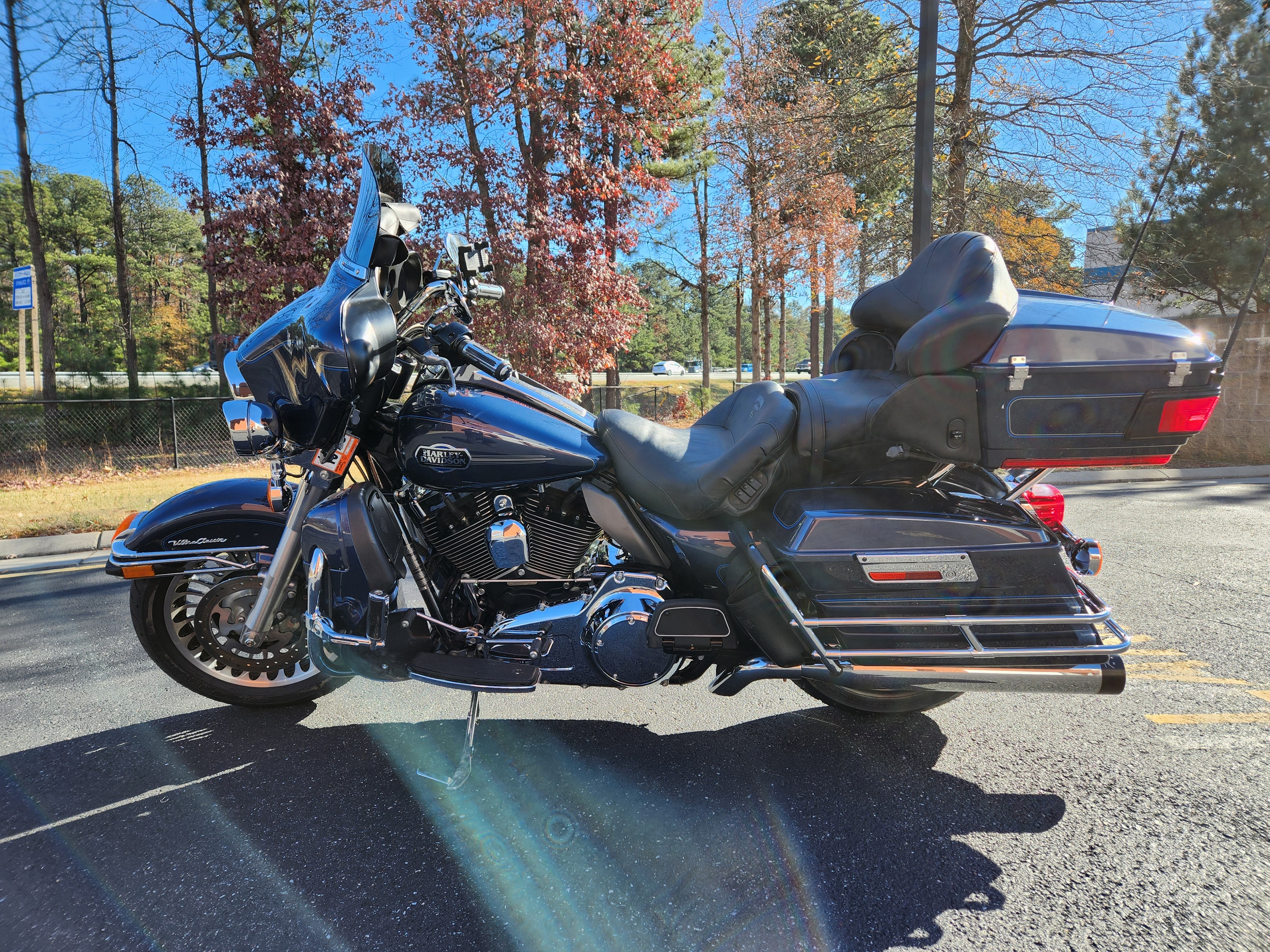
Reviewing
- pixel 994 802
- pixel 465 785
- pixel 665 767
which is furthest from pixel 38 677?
pixel 994 802

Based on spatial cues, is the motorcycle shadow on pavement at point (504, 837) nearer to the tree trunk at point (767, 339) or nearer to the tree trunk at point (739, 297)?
the tree trunk at point (739, 297)

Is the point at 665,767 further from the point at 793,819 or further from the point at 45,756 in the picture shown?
the point at 45,756

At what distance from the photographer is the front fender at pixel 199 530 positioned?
8.40 ft

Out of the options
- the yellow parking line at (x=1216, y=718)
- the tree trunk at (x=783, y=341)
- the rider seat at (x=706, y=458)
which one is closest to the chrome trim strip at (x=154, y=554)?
the rider seat at (x=706, y=458)

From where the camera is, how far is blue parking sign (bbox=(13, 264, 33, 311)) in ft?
29.1

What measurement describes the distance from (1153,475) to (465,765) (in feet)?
33.8

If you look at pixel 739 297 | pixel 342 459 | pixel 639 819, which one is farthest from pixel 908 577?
pixel 739 297

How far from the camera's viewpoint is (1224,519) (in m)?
6.26

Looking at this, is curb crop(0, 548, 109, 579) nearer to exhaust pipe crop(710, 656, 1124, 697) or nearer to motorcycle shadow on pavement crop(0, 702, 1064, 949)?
motorcycle shadow on pavement crop(0, 702, 1064, 949)

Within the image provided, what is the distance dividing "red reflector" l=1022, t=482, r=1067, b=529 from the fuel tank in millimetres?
1551

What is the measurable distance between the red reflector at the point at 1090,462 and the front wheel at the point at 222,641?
2488mm

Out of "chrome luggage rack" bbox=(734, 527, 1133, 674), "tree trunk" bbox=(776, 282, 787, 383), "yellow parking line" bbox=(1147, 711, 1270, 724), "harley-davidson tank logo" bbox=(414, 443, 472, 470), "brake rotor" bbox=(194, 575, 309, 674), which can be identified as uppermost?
"tree trunk" bbox=(776, 282, 787, 383)

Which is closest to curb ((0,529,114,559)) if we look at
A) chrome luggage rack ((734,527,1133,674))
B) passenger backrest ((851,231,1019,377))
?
chrome luggage rack ((734,527,1133,674))

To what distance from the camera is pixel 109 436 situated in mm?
10891
